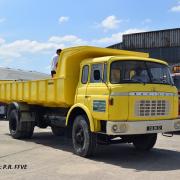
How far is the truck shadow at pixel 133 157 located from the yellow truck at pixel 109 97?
0.39m

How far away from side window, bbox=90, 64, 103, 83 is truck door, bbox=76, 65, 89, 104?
0.30 meters

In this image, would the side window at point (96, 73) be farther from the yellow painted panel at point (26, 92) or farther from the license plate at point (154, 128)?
the yellow painted panel at point (26, 92)

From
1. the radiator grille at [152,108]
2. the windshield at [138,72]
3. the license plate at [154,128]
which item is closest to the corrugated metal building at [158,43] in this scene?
the windshield at [138,72]

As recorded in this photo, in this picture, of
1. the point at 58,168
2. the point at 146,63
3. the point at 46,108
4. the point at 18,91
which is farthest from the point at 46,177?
the point at 18,91

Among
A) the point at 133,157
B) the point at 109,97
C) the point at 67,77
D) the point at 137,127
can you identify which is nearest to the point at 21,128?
the point at 67,77

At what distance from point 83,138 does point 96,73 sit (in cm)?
163

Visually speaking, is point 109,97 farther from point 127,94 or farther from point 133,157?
point 133,157

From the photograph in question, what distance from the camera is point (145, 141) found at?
37.4ft

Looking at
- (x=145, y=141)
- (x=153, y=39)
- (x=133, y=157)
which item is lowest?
(x=133, y=157)

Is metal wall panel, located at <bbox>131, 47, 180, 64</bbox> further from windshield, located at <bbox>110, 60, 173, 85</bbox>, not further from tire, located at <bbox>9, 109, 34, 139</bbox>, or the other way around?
windshield, located at <bbox>110, 60, 173, 85</bbox>

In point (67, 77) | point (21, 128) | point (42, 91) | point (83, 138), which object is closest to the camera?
point (83, 138)

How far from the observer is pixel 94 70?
1028 centimetres

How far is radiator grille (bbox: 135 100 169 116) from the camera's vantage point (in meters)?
9.56

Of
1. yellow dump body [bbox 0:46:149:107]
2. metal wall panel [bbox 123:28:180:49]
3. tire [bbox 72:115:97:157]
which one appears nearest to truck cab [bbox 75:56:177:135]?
tire [bbox 72:115:97:157]
